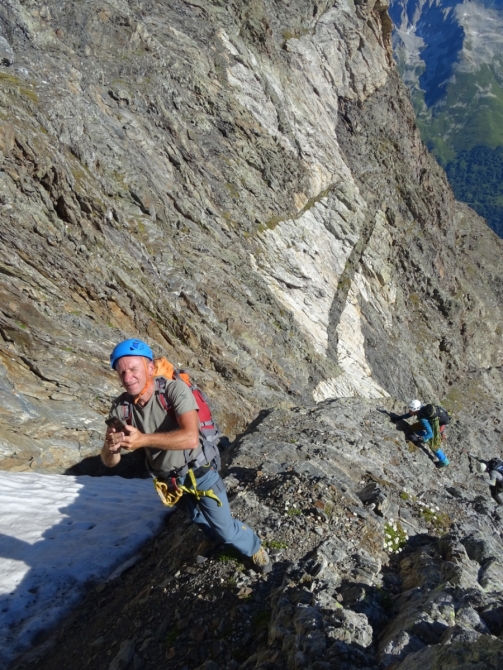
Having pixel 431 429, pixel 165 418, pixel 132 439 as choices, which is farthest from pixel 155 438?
pixel 431 429

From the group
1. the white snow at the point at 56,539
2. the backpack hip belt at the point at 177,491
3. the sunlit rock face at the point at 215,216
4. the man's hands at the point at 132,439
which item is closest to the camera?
the man's hands at the point at 132,439

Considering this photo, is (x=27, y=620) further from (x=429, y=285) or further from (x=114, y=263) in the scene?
(x=429, y=285)

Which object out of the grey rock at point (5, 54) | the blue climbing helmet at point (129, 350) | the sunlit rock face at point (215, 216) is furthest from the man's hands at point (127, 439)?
the grey rock at point (5, 54)

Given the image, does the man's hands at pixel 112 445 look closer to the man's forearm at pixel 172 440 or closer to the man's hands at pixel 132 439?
the man's hands at pixel 132 439

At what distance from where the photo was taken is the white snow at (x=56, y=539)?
21.6ft

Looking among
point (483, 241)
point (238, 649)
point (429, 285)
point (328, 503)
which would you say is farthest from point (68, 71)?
point (483, 241)

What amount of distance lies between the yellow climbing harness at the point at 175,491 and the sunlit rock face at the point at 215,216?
7543mm

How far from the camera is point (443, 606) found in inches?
199

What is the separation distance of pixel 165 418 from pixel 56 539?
15.1 feet

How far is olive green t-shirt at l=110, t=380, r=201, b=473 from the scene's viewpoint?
5.14 meters

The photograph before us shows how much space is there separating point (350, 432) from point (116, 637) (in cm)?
796

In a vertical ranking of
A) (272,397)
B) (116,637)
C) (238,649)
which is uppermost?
(238,649)

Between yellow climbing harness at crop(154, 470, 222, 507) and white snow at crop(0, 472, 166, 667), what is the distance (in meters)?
2.81

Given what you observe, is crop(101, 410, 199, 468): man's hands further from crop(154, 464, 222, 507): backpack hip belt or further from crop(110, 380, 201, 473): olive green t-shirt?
crop(154, 464, 222, 507): backpack hip belt
